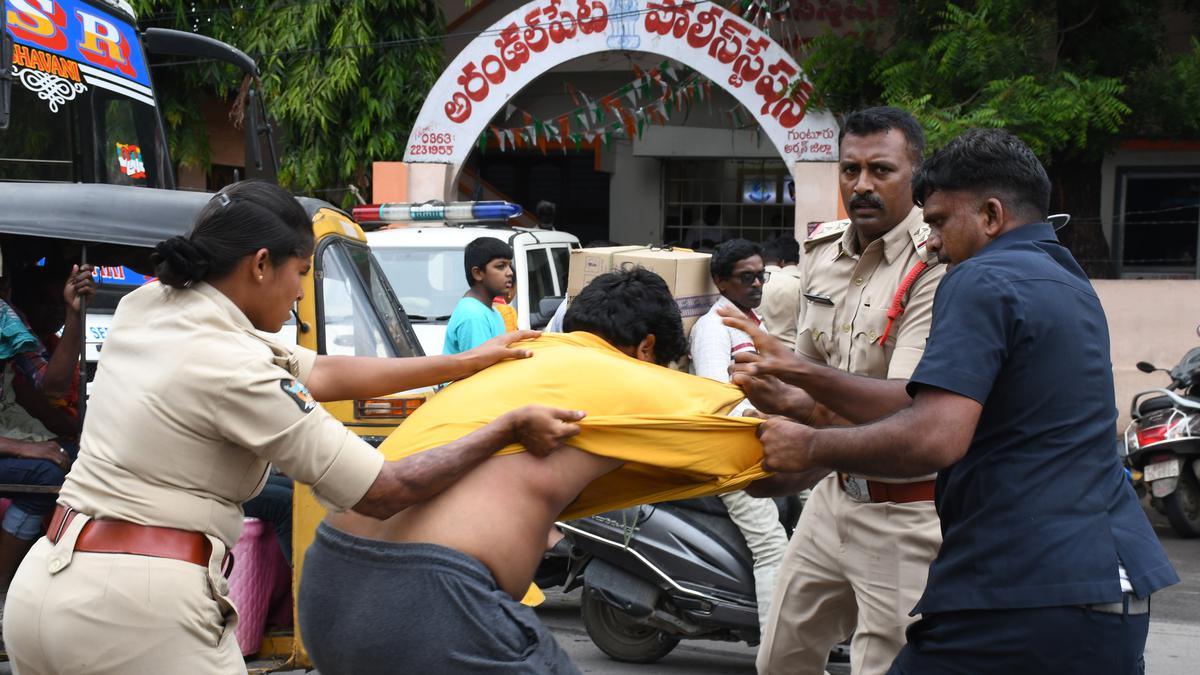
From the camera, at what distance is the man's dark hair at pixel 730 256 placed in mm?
6188

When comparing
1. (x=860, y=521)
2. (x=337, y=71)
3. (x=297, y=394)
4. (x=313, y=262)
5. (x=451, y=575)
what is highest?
(x=337, y=71)

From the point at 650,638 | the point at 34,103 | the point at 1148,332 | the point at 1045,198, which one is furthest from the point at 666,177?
the point at 1045,198

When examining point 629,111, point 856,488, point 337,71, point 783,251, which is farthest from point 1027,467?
point 337,71

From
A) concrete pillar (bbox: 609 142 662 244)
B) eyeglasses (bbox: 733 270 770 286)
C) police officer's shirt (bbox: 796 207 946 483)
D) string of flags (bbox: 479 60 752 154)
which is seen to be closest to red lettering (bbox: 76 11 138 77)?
eyeglasses (bbox: 733 270 770 286)

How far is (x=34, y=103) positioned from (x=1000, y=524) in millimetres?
6967

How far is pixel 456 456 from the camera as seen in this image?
2.59 meters

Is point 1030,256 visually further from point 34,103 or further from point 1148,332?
point 1148,332

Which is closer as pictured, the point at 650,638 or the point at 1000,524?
the point at 1000,524

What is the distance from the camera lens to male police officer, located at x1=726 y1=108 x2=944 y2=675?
3.52 metres

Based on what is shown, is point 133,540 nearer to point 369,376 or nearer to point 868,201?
point 369,376

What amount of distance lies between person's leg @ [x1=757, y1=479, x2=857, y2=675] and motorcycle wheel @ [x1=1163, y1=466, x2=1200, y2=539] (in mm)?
5729

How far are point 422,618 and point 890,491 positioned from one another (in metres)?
1.57

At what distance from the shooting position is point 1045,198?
2.87 metres

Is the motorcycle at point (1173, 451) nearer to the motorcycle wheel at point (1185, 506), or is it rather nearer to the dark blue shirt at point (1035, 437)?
the motorcycle wheel at point (1185, 506)
